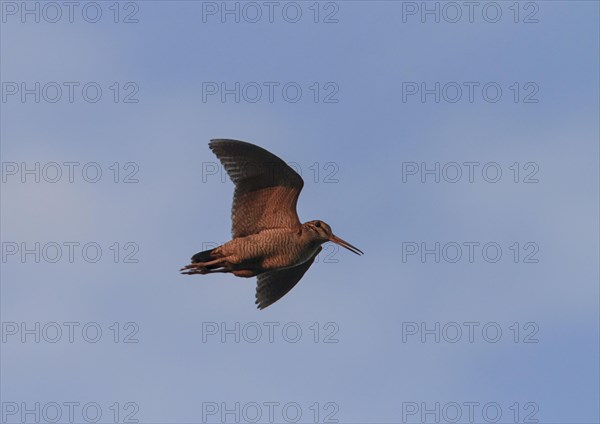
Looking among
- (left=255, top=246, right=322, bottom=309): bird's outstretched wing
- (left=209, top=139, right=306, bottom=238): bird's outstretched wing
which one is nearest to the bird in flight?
(left=209, top=139, right=306, bottom=238): bird's outstretched wing

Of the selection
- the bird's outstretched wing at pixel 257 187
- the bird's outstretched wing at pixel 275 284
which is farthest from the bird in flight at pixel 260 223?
the bird's outstretched wing at pixel 275 284

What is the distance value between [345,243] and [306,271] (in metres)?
1.20

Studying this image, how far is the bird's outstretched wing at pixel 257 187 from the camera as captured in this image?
25203 mm

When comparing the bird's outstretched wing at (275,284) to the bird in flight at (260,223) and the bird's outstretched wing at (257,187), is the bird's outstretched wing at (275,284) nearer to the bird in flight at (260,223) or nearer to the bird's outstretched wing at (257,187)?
the bird in flight at (260,223)

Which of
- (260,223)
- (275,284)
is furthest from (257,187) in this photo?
(275,284)

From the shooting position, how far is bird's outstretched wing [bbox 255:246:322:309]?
2694cm

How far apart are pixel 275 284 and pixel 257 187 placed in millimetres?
2215

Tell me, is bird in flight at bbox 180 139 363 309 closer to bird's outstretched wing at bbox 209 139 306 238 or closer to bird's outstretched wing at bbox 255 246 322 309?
bird's outstretched wing at bbox 209 139 306 238

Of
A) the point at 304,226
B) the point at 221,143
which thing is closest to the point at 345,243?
the point at 304,226

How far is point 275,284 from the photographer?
27000 mm

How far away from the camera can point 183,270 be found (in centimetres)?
2516

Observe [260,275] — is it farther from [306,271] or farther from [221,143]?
[221,143]

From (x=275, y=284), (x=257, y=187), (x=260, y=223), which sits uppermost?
(x=257, y=187)

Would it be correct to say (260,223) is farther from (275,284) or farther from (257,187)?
(275,284)
